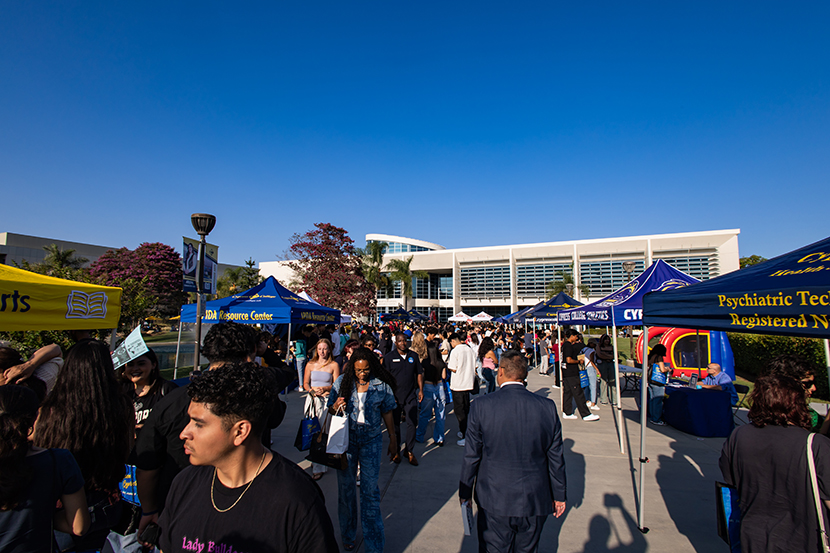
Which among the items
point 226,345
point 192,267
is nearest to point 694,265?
point 192,267

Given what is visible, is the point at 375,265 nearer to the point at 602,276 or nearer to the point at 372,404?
the point at 602,276

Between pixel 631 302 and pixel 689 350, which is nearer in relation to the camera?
pixel 631 302

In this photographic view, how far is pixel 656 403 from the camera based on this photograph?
27.5ft

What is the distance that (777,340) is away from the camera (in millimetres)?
12664

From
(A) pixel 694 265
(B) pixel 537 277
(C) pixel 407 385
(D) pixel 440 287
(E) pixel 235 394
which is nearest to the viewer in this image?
(E) pixel 235 394

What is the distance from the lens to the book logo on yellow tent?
427 cm

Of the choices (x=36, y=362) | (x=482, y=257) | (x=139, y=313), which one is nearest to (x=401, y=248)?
(x=482, y=257)

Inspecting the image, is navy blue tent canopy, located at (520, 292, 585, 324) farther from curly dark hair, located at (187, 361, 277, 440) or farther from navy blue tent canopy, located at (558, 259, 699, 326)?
curly dark hair, located at (187, 361, 277, 440)

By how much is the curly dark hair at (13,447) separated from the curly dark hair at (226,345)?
1.08 m

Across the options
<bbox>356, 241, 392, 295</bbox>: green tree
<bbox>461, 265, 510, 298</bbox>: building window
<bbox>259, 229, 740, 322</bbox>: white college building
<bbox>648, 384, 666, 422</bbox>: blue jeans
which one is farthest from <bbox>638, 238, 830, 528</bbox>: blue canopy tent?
<bbox>461, 265, 510, 298</bbox>: building window

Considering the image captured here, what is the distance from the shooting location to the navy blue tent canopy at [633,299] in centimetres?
608

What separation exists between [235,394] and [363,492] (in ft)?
8.28

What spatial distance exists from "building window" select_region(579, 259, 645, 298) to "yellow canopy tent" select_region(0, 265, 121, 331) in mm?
48436

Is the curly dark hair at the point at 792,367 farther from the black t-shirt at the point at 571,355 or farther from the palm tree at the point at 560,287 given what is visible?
the palm tree at the point at 560,287
